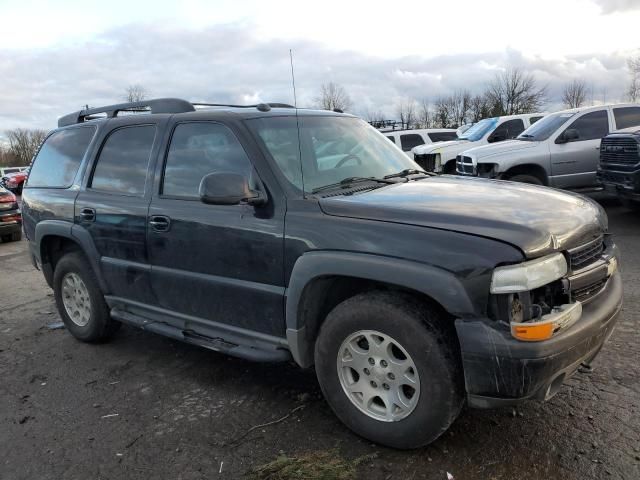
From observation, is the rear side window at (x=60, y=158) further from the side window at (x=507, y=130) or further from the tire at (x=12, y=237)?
the side window at (x=507, y=130)

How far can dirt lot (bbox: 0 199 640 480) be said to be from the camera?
2756 mm

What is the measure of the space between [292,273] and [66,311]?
295cm

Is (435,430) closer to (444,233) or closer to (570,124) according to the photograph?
(444,233)

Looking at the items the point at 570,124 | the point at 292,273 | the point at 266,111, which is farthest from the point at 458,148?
the point at 292,273

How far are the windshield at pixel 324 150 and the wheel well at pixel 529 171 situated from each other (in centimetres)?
599

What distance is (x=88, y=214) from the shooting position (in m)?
4.33

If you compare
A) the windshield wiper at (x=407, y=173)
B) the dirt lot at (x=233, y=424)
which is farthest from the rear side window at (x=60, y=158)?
the windshield wiper at (x=407, y=173)

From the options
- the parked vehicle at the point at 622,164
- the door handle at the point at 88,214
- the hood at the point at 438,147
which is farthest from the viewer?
the hood at the point at 438,147

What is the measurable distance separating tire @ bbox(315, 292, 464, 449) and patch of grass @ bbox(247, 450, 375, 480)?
21cm

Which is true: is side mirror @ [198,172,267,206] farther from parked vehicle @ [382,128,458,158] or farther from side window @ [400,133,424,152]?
side window @ [400,133,424,152]

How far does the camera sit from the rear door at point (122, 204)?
3.95 m

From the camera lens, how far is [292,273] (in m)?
3.04

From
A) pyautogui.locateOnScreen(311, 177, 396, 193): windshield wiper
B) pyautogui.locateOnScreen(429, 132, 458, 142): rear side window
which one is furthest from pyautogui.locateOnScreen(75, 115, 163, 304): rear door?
pyautogui.locateOnScreen(429, 132, 458, 142): rear side window

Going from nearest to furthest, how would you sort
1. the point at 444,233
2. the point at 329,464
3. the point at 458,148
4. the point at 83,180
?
the point at 444,233, the point at 329,464, the point at 83,180, the point at 458,148
